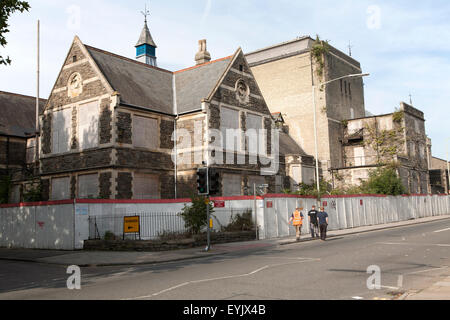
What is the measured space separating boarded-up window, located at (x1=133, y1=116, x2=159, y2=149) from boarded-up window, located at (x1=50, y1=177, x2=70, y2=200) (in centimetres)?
576

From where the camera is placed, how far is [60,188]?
29.6 metres

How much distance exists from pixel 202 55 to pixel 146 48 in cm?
2169

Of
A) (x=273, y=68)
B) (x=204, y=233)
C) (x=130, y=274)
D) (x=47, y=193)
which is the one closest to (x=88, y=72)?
(x=47, y=193)

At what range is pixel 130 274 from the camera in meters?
13.0

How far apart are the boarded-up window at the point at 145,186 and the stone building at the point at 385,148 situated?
75.2ft

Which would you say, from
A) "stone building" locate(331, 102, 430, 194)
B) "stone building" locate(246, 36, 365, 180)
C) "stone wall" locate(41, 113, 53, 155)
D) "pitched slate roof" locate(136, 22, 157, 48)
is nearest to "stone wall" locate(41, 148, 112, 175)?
"stone wall" locate(41, 113, 53, 155)

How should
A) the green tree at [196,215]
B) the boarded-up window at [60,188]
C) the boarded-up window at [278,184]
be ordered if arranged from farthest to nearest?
1. the boarded-up window at [278,184]
2. the boarded-up window at [60,188]
3. the green tree at [196,215]

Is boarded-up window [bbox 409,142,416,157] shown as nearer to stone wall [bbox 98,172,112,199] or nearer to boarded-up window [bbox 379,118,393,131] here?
boarded-up window [bbox 379,118,393,131]

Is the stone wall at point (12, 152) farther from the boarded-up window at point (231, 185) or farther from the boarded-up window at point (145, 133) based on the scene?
the boarded-up window at point (231, 185)

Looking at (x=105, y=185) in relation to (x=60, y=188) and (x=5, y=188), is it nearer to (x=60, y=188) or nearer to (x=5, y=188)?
(x=60, y=188)

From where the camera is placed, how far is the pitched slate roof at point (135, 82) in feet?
94.1

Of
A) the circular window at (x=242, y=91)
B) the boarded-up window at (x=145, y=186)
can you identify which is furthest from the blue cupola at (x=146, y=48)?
the boarded-up window at (x=145, y=186)

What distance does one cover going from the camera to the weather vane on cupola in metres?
→ 60.5
